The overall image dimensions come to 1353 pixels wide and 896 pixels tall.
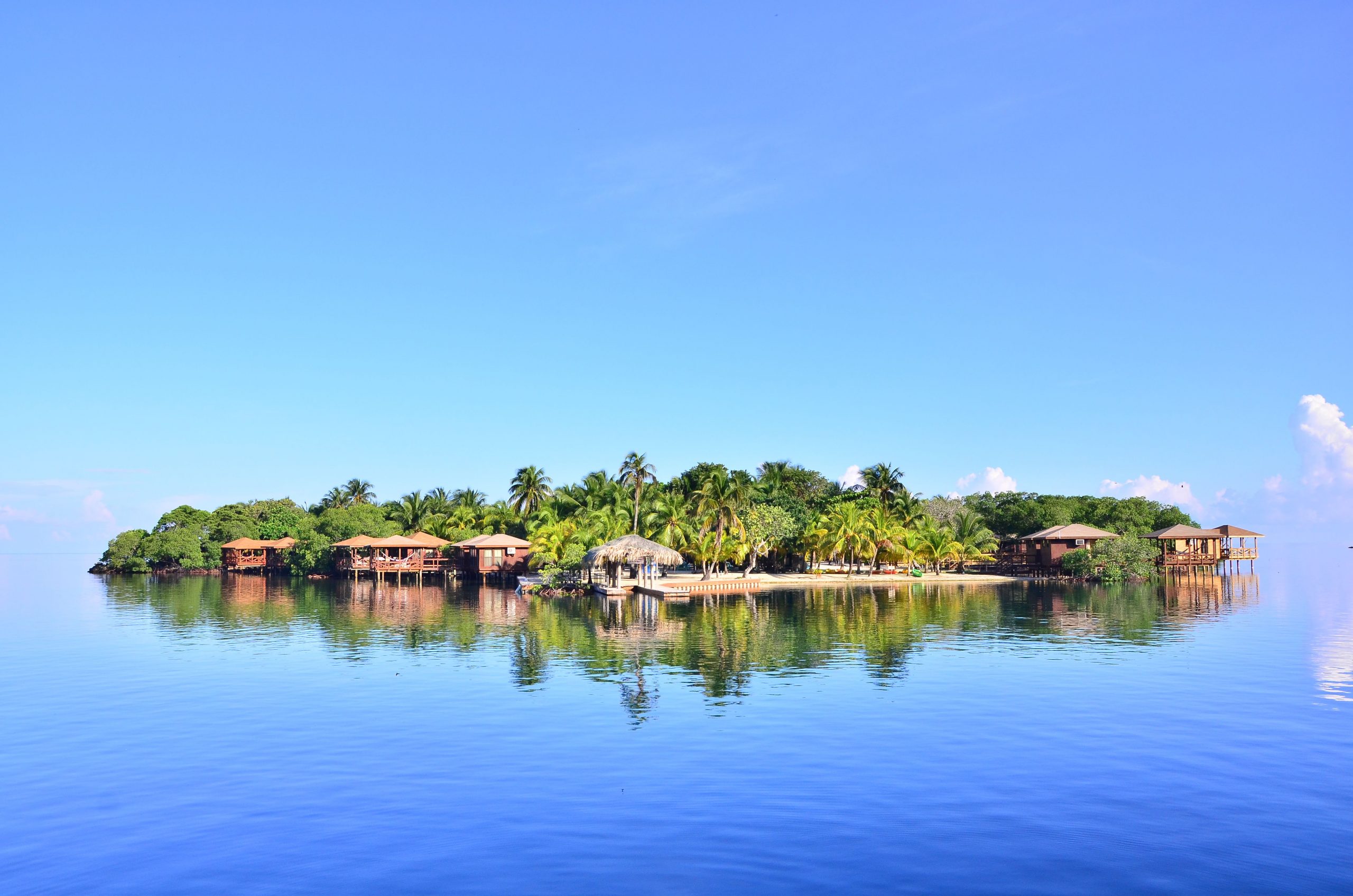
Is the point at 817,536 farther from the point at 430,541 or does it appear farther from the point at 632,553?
the point at 430,541

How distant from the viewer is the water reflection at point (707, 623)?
2831 cm

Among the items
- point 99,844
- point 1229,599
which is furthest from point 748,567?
point 99,844

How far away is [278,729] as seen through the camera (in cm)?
1947

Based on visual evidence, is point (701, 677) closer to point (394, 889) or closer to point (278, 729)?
point (278, 729)

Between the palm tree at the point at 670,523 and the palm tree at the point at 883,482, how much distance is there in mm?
22495

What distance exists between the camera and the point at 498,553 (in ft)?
248

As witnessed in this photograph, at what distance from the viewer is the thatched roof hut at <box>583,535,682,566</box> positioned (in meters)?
53.1

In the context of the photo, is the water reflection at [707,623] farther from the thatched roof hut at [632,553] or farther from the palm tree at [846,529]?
the palm tree at [846,529]

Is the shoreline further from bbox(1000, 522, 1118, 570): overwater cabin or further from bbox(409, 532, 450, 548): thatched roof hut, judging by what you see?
bbox(409, 532, 450, 548): thatched roof hut

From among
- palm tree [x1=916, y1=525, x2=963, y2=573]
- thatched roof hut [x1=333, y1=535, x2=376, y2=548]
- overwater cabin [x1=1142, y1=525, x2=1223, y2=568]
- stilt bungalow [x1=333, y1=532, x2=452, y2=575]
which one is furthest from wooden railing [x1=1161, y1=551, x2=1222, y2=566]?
thatched roof hut [x1=333, y1=535, x2=376, y2=548]

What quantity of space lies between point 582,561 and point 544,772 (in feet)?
131

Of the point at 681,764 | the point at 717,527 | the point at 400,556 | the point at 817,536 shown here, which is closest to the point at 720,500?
the point at 717,527

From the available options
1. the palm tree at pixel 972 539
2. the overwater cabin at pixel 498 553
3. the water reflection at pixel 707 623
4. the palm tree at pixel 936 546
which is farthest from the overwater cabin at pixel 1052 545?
the overwater cabin at pixel 498 553

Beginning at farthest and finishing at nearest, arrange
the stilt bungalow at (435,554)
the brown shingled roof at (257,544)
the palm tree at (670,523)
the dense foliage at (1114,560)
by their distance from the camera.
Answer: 1. the brown shingled roof at (257,544)
2. the stilt bungalow at (435,554)
3. the dense foliage at (1114,560)
4. the palm tree at (670,523)
